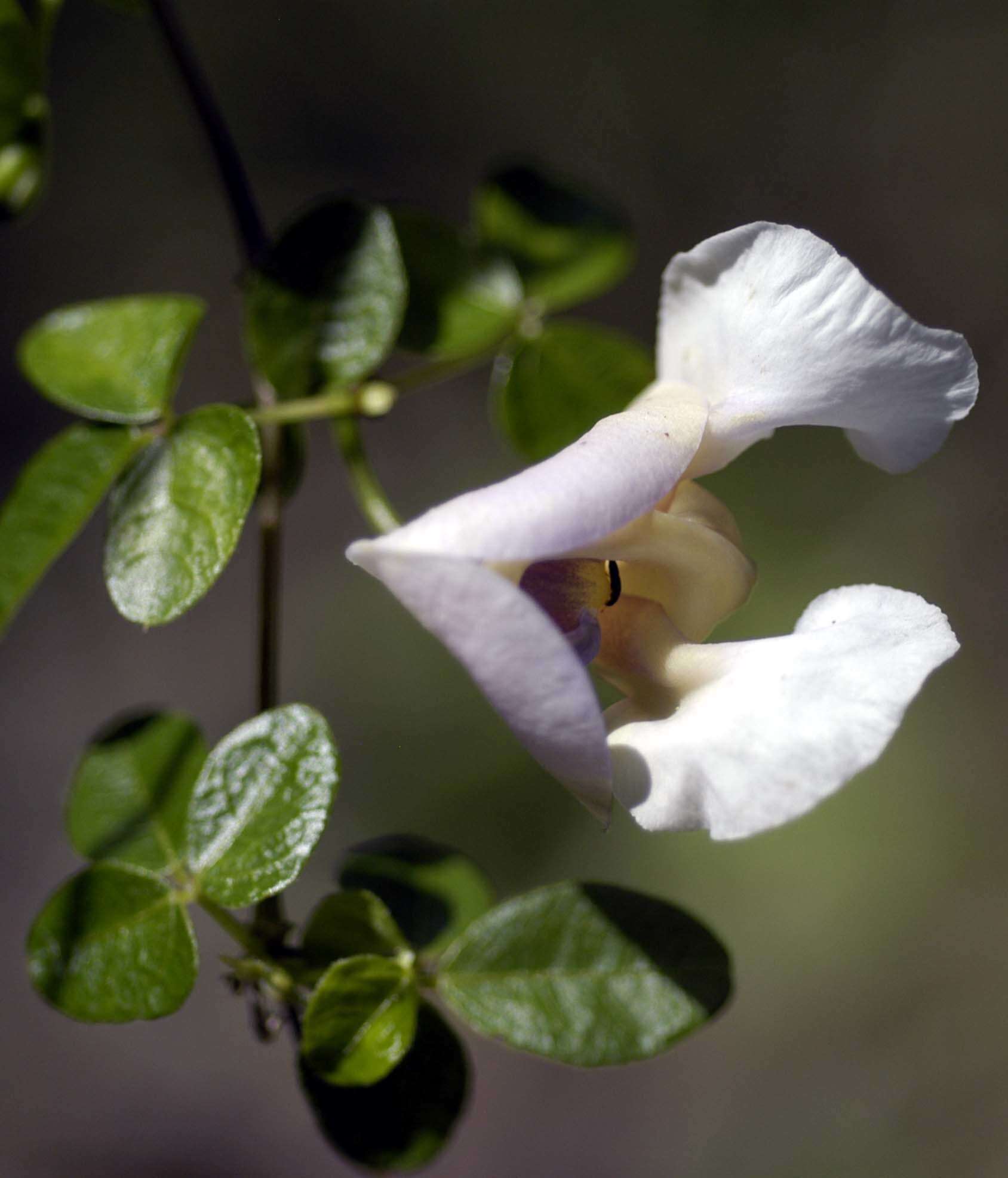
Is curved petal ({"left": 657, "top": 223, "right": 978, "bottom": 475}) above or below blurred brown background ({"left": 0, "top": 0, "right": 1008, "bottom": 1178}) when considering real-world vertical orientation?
above

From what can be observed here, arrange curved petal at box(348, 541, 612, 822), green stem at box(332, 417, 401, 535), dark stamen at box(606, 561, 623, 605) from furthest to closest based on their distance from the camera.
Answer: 1. green stem at box(332, 417, 401, 535)
2. dark stamen at box(606, 561, 623, 605)
3. curved petal at box(348, 541, 612, 822)

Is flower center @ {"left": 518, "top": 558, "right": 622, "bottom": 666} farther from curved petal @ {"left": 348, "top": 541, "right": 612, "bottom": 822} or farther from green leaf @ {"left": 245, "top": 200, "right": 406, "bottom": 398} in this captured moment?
green leaf @ {"left": 245, "top": 200, "right": 406, "bottom": 398}

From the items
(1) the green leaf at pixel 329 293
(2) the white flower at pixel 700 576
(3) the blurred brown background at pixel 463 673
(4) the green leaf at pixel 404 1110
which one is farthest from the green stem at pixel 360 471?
(3) the blurred brown background at pixel 463 673

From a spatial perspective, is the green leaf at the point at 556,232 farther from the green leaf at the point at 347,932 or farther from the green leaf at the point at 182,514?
the green leaf at the point at 347,932

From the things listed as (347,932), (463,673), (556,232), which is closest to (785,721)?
(347,932)

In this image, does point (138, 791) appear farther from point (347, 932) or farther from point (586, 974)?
point (586, 974)

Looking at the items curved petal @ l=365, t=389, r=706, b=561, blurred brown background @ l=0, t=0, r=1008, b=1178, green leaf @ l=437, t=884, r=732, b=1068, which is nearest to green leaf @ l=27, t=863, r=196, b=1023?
green leaf @ l=437, t=884, r=732, b=1068

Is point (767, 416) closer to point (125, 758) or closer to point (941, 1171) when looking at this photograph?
point (125, 758)
